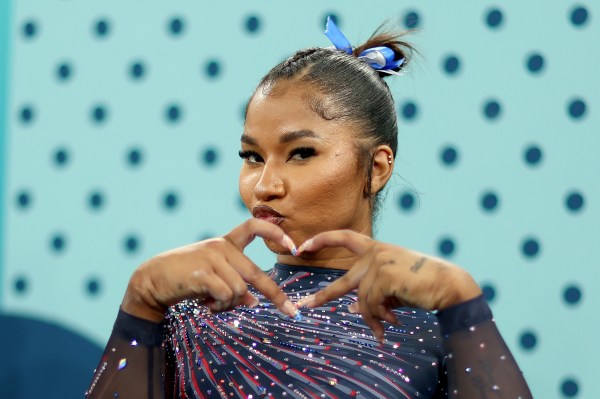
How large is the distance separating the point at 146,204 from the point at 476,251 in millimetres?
618

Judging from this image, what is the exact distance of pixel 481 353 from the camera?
90 cm

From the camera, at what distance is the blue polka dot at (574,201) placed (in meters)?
1.50

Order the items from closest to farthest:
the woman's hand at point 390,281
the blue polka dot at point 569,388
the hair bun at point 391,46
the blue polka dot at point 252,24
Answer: the woman's hand at point 390,281, the hair bun at point 391,46, the blue polka dot at point 569,388, the blue polka dot at point 252,24

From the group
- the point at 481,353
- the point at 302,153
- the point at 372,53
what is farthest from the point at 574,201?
the point at 481,353

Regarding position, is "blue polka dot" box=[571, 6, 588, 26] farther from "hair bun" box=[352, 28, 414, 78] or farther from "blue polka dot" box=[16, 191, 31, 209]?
"blue polka dot" box=[16, 191, 31, 209]

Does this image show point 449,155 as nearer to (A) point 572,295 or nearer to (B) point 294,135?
(A) point 572,295

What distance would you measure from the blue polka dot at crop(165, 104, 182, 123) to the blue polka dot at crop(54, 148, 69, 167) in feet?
0.74

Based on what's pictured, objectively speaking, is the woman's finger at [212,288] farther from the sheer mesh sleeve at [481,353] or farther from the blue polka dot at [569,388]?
the blue polka dot at [569,388]

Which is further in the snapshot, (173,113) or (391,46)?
(173,113)

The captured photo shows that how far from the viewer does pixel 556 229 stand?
1514 mm

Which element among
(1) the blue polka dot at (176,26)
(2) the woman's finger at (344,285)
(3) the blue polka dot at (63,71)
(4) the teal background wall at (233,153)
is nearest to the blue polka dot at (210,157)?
(4) the teal background wall at (233,153)

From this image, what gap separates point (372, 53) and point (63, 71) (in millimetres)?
778

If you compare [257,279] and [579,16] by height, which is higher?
[579,16]

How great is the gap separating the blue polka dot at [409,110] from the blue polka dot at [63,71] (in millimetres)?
676
